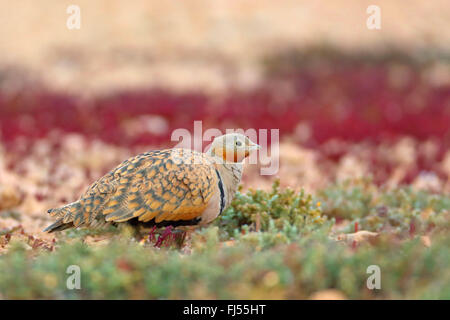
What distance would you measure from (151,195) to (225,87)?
43.3ft

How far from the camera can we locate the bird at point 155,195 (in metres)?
4.59

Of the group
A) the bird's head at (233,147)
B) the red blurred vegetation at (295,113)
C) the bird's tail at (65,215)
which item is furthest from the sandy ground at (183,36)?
the bird's tail at (65,215)

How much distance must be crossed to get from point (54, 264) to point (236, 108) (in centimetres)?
1082

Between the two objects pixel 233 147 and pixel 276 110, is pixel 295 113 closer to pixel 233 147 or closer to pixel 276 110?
pixel 276 110

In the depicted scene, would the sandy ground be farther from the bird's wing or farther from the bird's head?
the bird's wing

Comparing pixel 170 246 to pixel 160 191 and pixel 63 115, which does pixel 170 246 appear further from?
pixel 63 115

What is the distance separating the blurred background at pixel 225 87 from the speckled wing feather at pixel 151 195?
1.66 metres

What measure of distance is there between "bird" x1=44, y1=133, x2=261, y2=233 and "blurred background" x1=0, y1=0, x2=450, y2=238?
166 cm

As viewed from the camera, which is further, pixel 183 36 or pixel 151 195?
pixel 183 36

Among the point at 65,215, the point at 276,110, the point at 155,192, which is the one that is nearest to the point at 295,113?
the point at 276,110

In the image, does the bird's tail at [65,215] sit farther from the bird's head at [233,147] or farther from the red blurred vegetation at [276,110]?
the red blurred vegetation at [276,110]

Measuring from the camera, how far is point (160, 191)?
15.1ft

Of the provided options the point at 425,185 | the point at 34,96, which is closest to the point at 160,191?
the point at 425,185

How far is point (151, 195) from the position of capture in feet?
15.1
